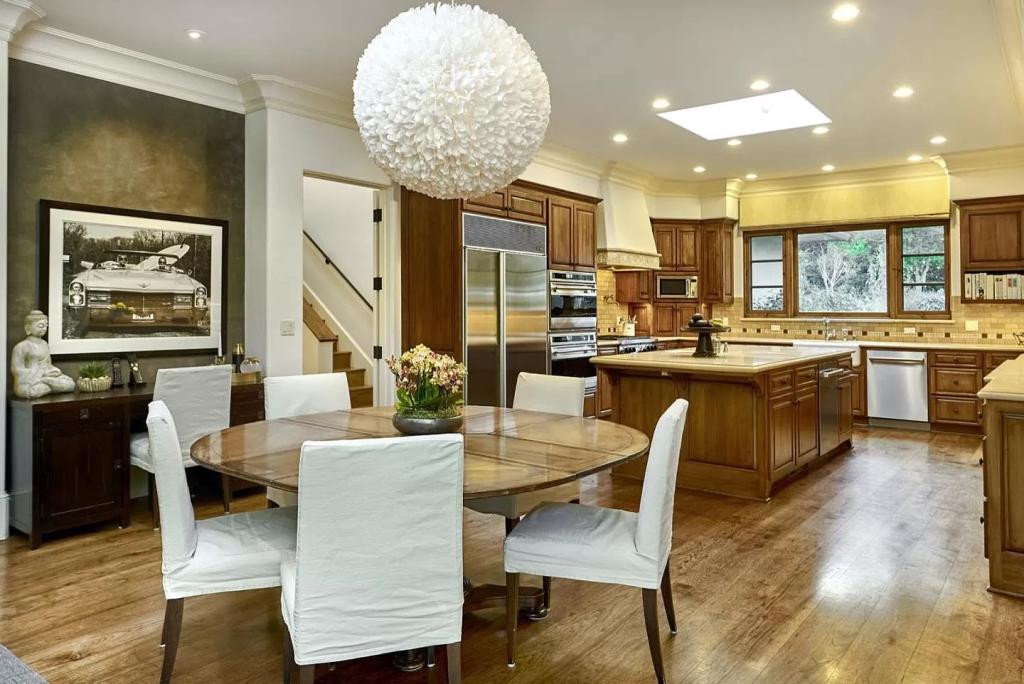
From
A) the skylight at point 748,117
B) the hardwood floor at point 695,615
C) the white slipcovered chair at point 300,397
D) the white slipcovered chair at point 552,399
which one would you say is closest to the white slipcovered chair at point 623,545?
the hardwood floor at point 695,615

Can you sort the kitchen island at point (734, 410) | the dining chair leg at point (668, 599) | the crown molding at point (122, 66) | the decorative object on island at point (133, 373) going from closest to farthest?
the dining chair leg at point (668, 599) < the crown molding at point (122, 66) < the decorative object on island at point (133, 373) < the kitchen island at point (734, 410)

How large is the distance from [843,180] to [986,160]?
1.40 m

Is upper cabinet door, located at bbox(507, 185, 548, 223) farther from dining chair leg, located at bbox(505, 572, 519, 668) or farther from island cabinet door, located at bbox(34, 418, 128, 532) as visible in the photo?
dining chair leg, located at bbox(505, 572, 519, 668)

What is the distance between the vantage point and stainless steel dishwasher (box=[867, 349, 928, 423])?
23.2 feet

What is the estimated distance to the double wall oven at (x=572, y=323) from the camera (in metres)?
6.57

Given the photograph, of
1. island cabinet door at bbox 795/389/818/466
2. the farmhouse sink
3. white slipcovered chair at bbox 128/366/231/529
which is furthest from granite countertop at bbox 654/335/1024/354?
→ white slipcovered chair at bbox 128/366/231/529

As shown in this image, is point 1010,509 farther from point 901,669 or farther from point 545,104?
point 545,104

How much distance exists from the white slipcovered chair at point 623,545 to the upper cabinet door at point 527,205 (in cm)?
409

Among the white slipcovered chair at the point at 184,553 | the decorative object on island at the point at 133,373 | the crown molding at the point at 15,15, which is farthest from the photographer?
the decorative object on island at the point at 133,373

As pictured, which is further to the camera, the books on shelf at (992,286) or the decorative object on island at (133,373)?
the books on shelf at (992,286)

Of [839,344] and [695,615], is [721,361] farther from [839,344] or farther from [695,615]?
[839,344]

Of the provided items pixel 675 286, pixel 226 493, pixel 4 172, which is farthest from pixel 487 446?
pixel 675 286

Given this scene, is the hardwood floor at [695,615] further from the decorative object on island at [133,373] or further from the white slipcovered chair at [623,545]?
the decorative object on island at [133,373]

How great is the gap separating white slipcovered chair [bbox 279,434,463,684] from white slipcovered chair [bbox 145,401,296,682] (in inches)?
15.4
